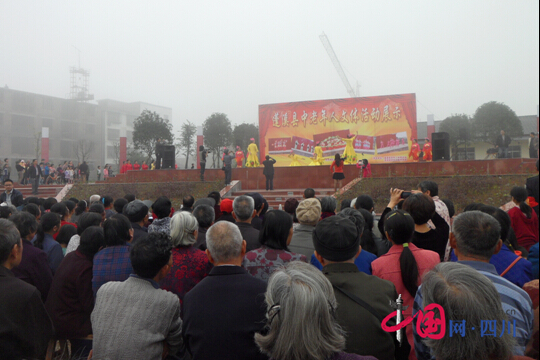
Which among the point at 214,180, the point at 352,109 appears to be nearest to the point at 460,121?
the point at 352,109

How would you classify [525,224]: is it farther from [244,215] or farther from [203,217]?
[203,217]

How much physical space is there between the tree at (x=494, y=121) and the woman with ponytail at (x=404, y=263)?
1085 inches

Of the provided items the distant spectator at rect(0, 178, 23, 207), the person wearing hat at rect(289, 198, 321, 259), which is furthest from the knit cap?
the distant spectator at rect(0, 178, 23, 207)

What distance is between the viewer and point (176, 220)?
2.85 m

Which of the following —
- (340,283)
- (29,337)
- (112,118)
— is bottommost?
(29,337)

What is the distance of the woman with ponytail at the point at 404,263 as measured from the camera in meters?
2.35

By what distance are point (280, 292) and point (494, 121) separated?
2960cm

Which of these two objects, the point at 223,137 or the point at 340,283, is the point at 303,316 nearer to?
the point at 340,283

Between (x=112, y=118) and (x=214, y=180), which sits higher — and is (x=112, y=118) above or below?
above

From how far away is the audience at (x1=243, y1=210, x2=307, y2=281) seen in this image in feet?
8.14

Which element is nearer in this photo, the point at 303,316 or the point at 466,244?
the point at 303,316

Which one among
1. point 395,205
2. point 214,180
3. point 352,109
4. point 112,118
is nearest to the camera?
point 395,205

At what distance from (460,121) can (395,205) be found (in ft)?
93.8

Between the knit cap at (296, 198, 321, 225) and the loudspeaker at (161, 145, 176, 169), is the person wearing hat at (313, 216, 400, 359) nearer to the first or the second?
the knit cap at (296, 198, 321, 225)
